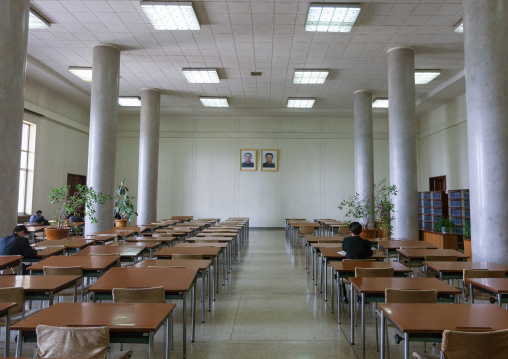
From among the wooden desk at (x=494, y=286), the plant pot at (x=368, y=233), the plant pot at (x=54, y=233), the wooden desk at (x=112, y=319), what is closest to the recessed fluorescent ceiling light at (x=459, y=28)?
the plant pot at (x=368, y=233)

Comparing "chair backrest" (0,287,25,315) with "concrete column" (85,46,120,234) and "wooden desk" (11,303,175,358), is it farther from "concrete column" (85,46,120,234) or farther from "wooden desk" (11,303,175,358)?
"concrete column" (85,46,120,234)

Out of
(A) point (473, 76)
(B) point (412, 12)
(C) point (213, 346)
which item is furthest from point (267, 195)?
(C) point (213, 346)

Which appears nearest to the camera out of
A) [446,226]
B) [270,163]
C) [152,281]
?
[152,281]

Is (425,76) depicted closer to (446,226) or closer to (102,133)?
(446,226)

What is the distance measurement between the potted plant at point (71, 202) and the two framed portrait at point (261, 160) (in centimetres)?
877

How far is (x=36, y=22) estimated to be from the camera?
7863 millimetres

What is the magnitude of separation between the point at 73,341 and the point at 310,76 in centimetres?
1065

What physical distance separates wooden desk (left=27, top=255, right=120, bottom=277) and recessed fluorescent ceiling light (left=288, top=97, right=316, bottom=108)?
10.9m

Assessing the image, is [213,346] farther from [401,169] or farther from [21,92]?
[401,169]

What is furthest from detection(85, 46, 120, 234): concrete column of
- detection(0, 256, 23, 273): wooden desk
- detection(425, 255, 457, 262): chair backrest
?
detection(425, 255, 457, 262): chair backrest

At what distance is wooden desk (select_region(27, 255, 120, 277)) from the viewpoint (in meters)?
3.87

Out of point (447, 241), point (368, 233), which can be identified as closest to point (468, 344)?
point (368, 233)

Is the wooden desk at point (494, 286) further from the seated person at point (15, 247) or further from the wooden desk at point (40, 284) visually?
the seated person at point (15, 247)

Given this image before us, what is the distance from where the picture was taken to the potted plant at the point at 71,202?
725 centimetres
